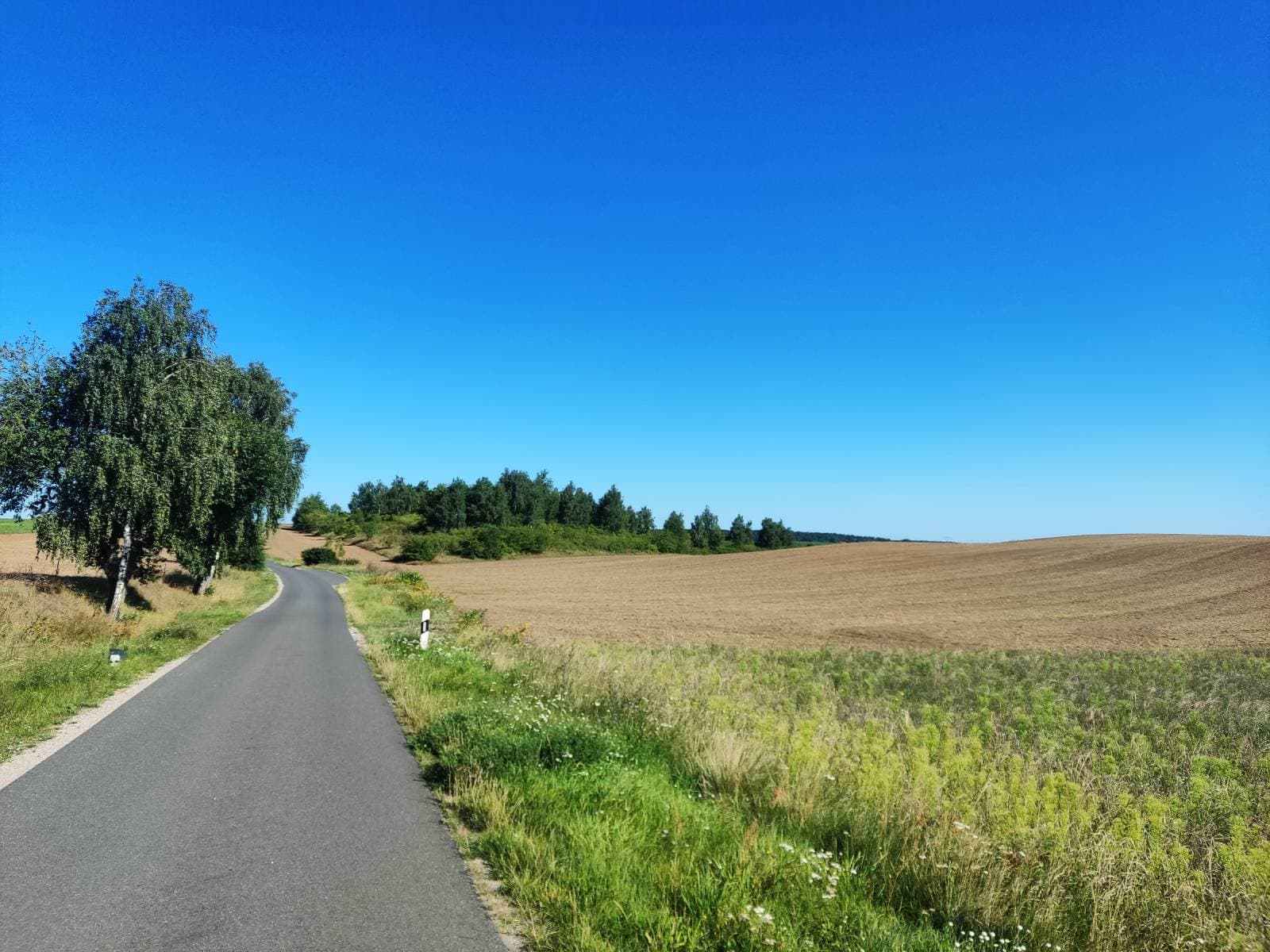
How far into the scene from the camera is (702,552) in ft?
377

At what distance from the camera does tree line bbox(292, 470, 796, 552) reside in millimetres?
104375

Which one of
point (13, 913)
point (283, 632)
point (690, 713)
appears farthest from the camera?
point (283, 632)

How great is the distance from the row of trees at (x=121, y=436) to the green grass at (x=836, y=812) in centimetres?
1395

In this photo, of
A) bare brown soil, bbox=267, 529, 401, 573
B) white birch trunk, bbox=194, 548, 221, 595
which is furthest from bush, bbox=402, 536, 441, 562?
white birch trunk, bbox=194, 548, 221, 595

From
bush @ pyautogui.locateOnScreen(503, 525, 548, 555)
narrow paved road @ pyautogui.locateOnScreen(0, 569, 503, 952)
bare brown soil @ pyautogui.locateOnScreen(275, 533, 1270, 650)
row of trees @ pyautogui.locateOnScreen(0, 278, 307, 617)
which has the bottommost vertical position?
bare brown soil @ pyautogui.locateOnScreen(275, 533, 1270, 650)

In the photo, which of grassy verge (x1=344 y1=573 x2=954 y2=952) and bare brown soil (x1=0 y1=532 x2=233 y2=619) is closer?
grassy verge (x1=344 y1=573 x2=954 y2=952)

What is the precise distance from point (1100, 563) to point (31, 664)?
195 ft

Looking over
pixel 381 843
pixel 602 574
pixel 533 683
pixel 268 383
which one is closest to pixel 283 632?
pixel 533 683

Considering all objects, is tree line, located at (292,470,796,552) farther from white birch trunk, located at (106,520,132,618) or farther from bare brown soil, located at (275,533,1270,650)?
white birch trunk, located at (106,520,132,618)

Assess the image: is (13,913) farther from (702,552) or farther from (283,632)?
(702,552)

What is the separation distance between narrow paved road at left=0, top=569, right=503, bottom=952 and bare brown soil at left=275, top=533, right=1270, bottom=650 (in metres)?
15.2

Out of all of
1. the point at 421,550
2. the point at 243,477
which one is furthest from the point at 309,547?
the point at 243,477

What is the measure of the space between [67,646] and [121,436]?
870 centimetres

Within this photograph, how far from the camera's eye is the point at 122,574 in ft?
70.9
